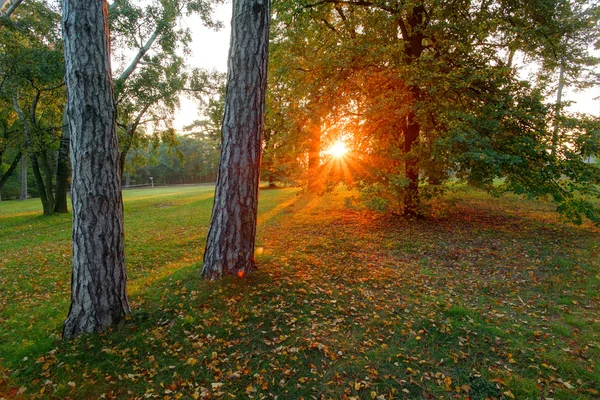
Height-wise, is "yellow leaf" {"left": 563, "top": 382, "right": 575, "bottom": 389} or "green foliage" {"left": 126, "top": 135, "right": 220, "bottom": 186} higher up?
"green foliage" {"left": 126, "top": 135, "right": 220, "bottom": 186}

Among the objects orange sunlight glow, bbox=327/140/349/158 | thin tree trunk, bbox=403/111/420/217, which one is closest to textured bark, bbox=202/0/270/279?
orange sunlight glow, bbox=327/140/349/158

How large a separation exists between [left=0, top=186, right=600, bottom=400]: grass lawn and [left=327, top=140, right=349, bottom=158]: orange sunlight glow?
3708 millimetres

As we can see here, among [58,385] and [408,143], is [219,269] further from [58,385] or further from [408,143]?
[408,143]

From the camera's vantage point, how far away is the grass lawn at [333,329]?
2.97 m

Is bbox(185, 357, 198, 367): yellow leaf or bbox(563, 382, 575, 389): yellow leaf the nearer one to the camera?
bbox(563, 382, 575, 389): yellow leaf

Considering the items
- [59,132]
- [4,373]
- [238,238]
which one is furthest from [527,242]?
[59,132]

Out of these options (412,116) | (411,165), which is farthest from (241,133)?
(412,116)

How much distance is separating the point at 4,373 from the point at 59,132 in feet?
57.4

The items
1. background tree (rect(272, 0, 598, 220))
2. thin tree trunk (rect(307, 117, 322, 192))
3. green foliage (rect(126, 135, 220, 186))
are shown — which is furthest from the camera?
green foliage (rect(126, 135, 220, 186))

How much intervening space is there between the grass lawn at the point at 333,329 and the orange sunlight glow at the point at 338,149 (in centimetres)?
371

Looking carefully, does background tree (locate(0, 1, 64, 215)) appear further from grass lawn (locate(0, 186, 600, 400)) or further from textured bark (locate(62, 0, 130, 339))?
textured bark (locate(62, 0, 130, 339))

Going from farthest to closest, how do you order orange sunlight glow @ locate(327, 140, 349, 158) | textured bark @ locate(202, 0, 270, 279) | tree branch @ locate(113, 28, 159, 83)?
tree branch @ locate(113, 28, 159, 83), orange sunlight glow @ locate(327, 140, 349, 158), textured bark @ locate(202, 0, 270, 279)

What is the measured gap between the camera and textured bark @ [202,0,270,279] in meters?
4.28

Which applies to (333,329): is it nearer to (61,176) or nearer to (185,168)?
(61,176)
